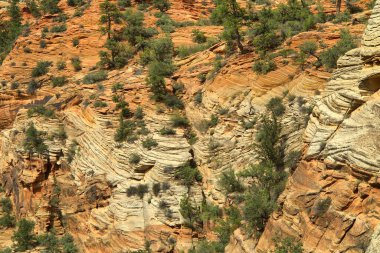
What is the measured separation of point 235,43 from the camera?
31.2 m

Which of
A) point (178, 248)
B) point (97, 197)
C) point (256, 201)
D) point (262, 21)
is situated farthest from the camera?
point (262, 21)

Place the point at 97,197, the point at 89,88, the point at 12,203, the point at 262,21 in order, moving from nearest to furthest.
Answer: the point at 97,197 < the point at 262,21 < the point at 89,88 < the point at 12,203

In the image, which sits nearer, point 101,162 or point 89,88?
point 101,162

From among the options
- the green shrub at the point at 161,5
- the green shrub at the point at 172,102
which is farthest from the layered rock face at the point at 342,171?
the green shrub at the point at 161,5

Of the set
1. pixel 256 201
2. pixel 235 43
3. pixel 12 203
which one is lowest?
pixel 12 203

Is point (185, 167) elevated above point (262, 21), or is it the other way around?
point (262, 21)

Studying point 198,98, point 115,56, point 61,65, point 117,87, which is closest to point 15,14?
point 61,65

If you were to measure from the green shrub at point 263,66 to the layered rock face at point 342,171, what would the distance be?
20.9ft

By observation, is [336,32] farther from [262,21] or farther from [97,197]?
[97,197]

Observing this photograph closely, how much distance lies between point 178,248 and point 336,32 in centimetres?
1465

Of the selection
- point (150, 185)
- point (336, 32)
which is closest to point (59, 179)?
point (150, 185)

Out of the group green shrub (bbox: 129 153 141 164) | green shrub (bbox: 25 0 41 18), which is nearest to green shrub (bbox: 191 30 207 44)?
green shrub (bbox: 129 153 141 164)

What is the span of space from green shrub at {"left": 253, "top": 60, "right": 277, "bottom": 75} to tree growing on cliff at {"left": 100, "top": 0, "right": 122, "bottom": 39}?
16789 mm

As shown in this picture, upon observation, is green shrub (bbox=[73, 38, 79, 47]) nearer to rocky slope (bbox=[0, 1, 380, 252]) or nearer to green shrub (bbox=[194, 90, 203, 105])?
rocky slope (bbox=[0, 1, 380, 252])
